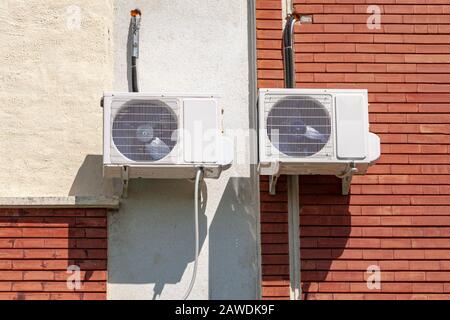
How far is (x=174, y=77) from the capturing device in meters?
9.18

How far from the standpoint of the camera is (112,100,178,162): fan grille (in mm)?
8430

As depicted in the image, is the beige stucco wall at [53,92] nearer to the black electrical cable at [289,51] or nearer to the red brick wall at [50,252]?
the red brick wall at [50,252]

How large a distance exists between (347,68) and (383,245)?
Answer: 1375mm

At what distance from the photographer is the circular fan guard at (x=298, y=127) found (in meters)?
8.50

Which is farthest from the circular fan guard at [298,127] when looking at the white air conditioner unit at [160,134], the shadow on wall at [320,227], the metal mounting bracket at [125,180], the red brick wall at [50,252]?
the red brick wall at [50,252]

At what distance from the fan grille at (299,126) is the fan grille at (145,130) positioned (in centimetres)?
68

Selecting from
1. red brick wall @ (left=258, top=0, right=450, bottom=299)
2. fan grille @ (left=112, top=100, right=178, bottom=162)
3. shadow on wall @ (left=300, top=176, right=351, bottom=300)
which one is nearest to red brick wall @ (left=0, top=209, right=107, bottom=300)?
fan grille @ (left=112, top=100, right=178, bottom=162)

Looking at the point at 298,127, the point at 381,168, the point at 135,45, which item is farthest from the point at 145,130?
the point at 381,168

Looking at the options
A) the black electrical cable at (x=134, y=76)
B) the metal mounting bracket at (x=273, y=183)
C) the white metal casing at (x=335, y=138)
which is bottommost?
the metal mounting bracket at (x=273, y=183)

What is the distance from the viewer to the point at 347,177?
8805mm

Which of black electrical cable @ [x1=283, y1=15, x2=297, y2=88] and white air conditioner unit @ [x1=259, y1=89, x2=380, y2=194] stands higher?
black electrical cable @ [x1=283, y1=15, x2=297, y2=88]

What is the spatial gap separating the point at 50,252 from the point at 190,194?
1.09 meters

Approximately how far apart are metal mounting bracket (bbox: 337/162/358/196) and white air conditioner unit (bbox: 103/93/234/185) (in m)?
0.87

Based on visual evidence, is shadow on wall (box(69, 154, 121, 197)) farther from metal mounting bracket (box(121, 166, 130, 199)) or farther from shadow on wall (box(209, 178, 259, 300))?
shadow on wall (box(209, 178, 259, 300))
